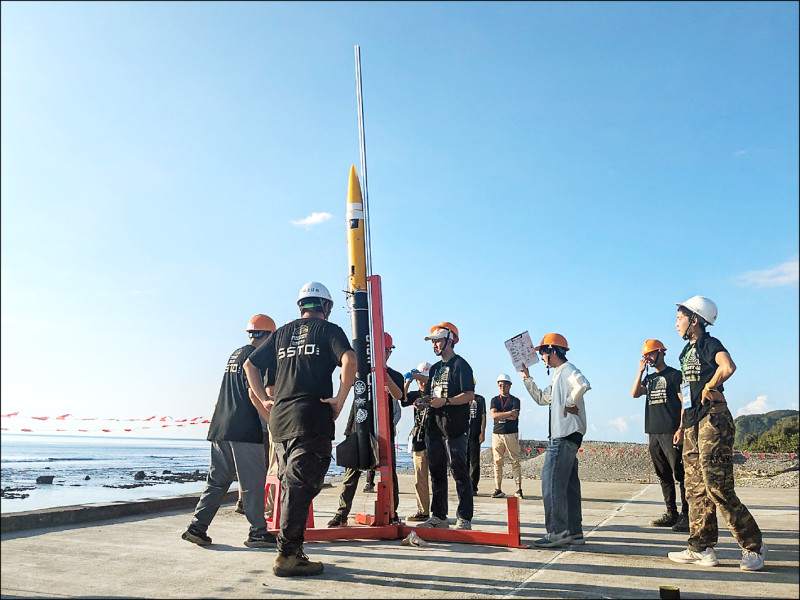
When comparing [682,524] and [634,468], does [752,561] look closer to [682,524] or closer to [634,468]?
[682,524]

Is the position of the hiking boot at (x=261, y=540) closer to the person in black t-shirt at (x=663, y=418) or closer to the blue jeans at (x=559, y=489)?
the blue jeans at (x=559, y=489)

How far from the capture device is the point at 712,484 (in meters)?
5.13

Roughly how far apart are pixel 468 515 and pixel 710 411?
106 inches

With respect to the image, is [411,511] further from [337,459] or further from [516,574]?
[516,574]

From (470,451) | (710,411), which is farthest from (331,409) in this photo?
(470,451)

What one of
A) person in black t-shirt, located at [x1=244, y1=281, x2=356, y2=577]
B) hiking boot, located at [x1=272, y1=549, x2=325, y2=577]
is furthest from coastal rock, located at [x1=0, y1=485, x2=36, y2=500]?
hiking boot, located at [x1=272, y1=549, x2=325, y2=577]

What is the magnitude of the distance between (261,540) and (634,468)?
17.1 meters

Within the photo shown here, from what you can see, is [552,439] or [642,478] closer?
[552,439]

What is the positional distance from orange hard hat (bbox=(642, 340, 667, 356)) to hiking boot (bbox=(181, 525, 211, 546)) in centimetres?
550

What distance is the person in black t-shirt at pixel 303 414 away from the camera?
4750 millimetres

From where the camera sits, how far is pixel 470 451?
35.8 feet

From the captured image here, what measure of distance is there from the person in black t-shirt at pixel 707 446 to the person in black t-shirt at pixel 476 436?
5532 mm

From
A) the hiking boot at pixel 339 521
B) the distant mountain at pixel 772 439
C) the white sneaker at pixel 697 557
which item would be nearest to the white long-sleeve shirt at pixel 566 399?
the white sneaker at pixel 697 557

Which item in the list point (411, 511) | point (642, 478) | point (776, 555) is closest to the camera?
point (776, 555)
